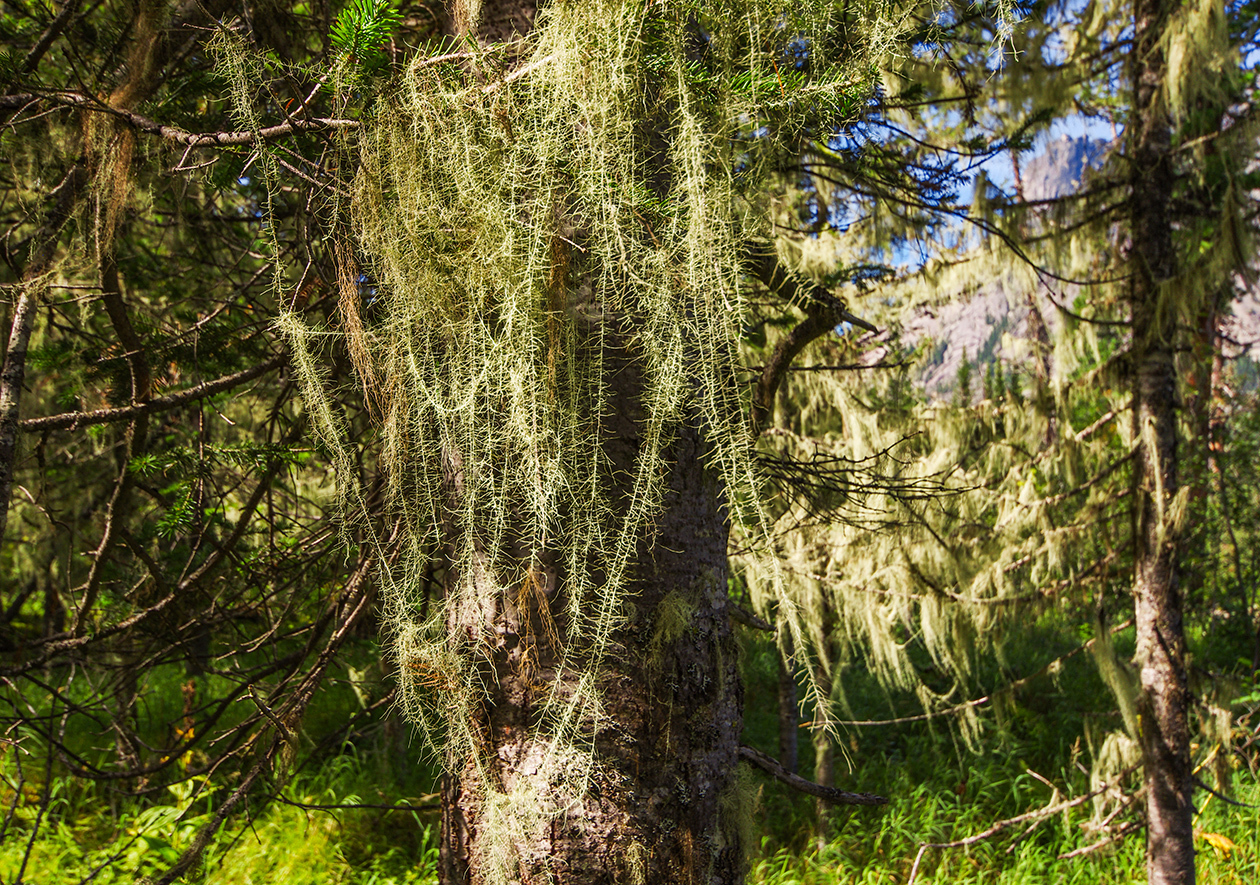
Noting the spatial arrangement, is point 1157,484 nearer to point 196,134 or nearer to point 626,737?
point 626,737

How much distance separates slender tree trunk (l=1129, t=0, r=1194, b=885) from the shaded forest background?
6.9 inches

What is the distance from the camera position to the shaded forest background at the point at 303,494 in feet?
4.46

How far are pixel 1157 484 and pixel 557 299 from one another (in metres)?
3.32

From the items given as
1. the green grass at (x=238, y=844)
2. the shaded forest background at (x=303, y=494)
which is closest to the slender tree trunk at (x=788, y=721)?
the shaded forest background at (x=303, y=494)

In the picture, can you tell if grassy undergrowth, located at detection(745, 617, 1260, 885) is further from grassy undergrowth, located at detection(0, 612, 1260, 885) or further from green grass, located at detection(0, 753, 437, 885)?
green grass, located at detection(0, 753, 437, 885)

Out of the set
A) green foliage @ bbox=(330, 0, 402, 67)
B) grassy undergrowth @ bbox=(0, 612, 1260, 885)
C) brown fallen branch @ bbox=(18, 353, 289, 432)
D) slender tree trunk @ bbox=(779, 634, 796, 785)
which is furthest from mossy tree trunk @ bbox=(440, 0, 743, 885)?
slender tree trunk @ bbox=(779, 634, 796, 785)

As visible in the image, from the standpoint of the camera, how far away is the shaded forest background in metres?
1.36

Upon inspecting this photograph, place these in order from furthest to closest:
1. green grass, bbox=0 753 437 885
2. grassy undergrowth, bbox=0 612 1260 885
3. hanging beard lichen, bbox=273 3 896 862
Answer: grassy undergrowth, bbox=0 612 1260 885 → green grass, bbox=0 753 437 885 → hanging beard lichen, bbox=273 3 896 862

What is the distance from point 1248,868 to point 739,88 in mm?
5500

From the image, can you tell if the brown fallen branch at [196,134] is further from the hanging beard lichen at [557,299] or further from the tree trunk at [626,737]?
the tree trunk at [626,737]

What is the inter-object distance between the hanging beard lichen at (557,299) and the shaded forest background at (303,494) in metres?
0.10

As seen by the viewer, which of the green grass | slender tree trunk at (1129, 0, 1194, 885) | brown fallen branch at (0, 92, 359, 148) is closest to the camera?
brown fallen branch at (0, 92, 359, 148)

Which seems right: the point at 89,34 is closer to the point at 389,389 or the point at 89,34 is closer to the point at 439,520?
the point at 389,389

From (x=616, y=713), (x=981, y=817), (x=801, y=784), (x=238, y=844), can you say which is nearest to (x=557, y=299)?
(x=616, y=713)
